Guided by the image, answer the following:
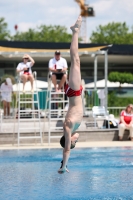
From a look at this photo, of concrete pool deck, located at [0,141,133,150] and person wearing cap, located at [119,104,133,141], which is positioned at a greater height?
person wearing cap, located at [119,104,133,141]

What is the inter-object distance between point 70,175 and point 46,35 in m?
53.1

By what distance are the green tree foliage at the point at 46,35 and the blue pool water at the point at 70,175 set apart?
48207 millimetres

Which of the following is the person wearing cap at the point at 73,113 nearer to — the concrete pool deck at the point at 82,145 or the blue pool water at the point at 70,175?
the blue pool water at the point at 70,175

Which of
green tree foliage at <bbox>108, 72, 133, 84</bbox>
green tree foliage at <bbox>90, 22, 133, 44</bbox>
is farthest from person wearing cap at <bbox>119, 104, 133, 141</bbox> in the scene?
green tree foliage at <bbox>90, 22, 133, 44</bbox>

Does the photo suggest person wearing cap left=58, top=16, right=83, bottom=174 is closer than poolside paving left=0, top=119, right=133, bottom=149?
Yes

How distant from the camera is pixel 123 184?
8.37 m

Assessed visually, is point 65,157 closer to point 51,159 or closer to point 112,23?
point 51,159

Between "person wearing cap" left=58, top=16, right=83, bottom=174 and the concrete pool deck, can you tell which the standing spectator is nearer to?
the concrete pool deck

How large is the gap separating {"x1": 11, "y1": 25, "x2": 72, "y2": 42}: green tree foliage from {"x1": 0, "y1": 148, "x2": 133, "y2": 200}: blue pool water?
1898 inches

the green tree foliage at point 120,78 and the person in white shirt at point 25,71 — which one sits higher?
the green tree foliage at point 120,78

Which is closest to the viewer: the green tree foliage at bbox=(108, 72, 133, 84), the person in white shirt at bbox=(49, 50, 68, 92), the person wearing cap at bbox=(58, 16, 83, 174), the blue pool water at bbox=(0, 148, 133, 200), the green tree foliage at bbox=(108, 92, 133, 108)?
the person wearing cap at bbox=(58, 16, 83, 174)

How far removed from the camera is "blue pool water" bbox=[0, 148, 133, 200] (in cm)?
756

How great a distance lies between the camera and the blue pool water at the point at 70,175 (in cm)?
756

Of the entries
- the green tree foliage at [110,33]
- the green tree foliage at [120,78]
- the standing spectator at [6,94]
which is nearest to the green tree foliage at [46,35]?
the green tree foliage at [110,33]
